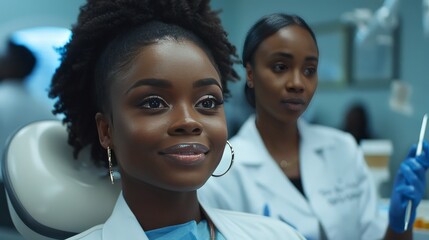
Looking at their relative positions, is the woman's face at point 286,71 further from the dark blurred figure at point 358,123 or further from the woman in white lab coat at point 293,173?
the dark blurred figure at point 358,123

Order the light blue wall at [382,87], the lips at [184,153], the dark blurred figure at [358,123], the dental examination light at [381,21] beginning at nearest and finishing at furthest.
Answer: the lips at [184,153] → the dental examination light at [381,21] → the light blue wall at [382,87] → the dark blurred figure at [358,123]

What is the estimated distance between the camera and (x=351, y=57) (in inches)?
121

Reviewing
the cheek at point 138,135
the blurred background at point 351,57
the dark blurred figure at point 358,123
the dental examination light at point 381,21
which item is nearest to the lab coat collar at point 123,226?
the cheek at point 138,135

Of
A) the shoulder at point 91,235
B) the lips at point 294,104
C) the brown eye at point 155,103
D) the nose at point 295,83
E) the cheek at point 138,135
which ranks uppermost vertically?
the nose at point 295,83

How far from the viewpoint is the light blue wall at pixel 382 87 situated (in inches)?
76.7

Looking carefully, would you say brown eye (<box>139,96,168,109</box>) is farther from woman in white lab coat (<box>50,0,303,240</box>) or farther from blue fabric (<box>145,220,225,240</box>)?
blue fabric (<box>145,220,225,240</box>)

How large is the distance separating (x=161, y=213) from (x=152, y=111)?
16cm

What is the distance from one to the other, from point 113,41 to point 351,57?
2.63 metres

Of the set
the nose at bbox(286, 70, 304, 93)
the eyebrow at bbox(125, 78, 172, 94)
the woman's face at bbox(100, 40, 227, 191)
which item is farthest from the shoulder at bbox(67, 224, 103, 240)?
the nose at bbox(286, 70, 304, 93)

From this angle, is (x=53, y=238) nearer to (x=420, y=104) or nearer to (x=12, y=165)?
(x=12, y=165)

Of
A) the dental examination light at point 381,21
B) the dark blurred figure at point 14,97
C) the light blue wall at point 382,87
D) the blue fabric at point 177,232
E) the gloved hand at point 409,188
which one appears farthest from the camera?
the light blue wall at point 382,87

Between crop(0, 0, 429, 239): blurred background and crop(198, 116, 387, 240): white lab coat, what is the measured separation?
0.89 meters

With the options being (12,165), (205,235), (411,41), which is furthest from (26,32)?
(205,235)

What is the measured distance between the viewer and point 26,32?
2.81 m
